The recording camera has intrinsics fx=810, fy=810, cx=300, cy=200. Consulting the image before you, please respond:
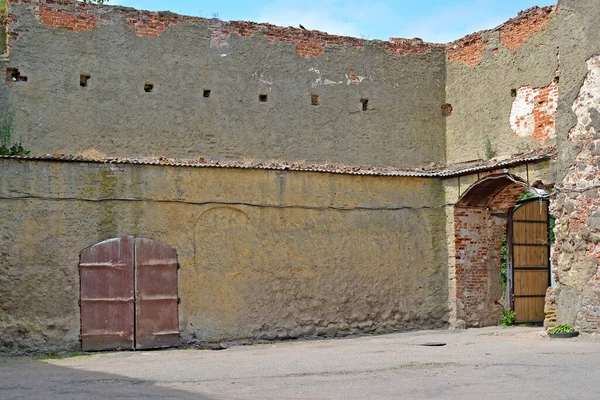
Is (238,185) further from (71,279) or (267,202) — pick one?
(71,279)

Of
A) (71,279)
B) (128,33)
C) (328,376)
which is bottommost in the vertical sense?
A: (328,376)

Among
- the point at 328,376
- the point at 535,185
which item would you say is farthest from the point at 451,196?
the point at 328,376

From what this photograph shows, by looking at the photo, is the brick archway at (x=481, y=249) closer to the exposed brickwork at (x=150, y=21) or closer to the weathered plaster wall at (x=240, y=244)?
the weathered plaster wall at (x=240, y=244)

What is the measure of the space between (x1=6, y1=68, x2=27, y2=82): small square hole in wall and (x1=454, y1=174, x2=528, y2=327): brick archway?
8920 mm

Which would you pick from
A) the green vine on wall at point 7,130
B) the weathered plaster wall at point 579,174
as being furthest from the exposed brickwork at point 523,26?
the green vine on wall at point 7,130

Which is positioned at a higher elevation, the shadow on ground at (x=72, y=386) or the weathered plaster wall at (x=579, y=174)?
the weathered plaster wall at (x=579, y=174)

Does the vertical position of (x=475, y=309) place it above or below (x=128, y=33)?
below

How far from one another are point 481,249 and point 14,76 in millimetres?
9928

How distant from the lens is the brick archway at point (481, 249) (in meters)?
16.5

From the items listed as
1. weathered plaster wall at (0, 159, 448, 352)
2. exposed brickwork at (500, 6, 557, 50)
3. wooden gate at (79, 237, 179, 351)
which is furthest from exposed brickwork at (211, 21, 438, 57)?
wooden gate at (79, 237, 179, 351)

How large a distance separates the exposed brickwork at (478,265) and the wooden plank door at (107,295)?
6.72 m

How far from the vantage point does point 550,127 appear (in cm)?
1590

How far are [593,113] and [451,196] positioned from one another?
3686 millimetres

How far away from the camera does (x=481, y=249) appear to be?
1681 centimetres
